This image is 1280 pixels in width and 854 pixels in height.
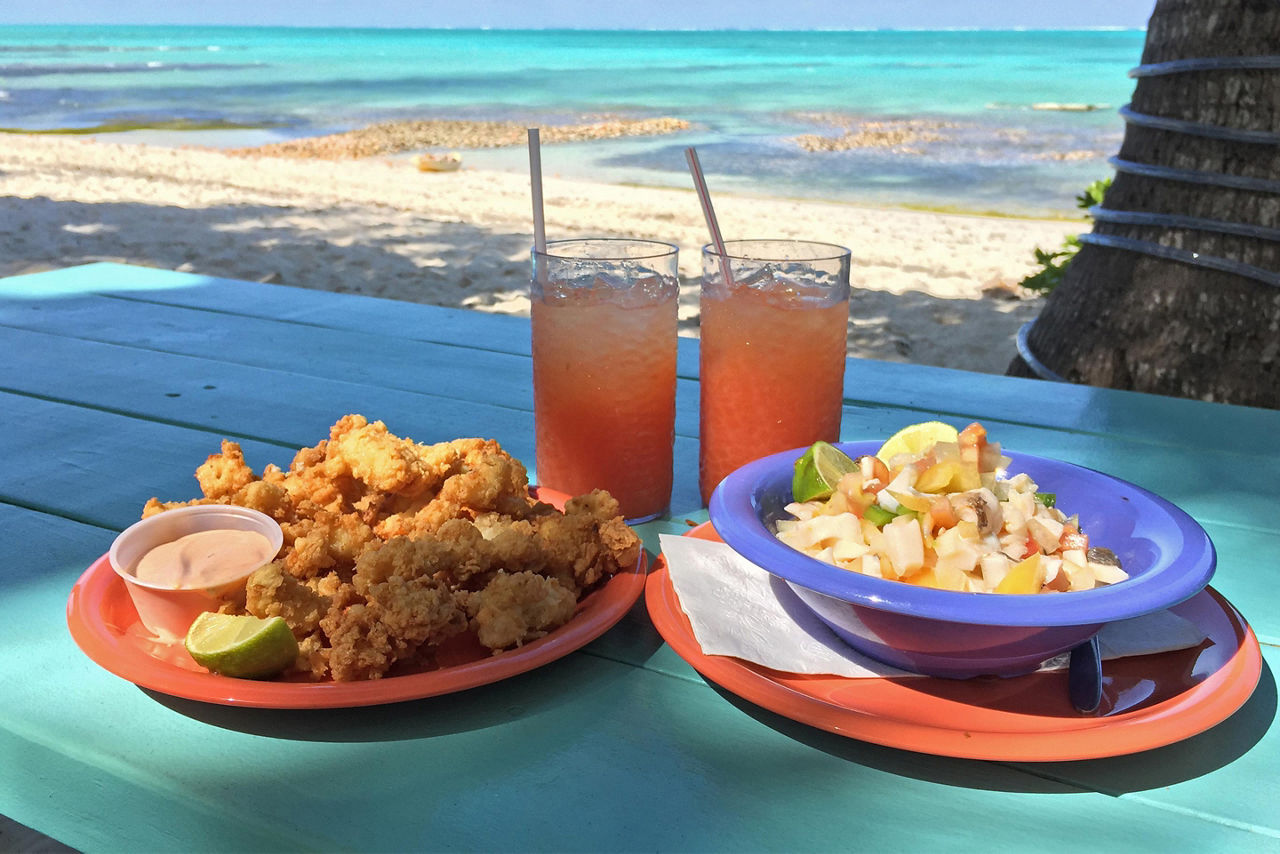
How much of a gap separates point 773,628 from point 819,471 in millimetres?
154

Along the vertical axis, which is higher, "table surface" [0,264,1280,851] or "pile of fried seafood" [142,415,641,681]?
"pile of fried seafood" [142,415,641,681]

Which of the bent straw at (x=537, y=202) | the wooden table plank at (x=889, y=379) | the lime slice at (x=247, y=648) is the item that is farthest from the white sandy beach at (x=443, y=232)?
the lime slice at (x=247, y=648)

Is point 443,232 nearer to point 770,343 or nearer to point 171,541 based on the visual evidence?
point 770,343

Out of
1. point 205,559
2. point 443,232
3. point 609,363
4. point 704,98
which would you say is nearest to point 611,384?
point 609,363

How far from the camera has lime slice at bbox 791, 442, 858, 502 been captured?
991mm

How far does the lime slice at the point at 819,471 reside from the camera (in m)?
0.99

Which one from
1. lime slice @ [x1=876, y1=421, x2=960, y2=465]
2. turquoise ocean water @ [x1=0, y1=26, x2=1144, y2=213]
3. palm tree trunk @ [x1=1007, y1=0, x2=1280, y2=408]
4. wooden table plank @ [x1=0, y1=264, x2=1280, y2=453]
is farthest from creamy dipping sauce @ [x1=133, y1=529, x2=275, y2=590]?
turquoise ocean water @ [x1=0, y1=26, x2=1144, y2=213]

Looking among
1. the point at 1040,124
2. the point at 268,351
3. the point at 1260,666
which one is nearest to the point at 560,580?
the point at 1260,666

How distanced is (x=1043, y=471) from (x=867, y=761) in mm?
397

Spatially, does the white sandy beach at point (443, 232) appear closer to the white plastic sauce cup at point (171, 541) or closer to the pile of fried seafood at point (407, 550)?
the pile of fried seafood at point (407, 550)

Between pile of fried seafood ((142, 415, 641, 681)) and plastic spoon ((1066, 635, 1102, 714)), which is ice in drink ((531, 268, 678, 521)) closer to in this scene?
pile of fried seafood ((142, 415, 641, 681))

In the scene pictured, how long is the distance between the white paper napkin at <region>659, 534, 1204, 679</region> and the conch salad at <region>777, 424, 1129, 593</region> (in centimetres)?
7

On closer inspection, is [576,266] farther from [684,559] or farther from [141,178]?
[141,178]

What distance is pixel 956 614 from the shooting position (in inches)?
30.3
